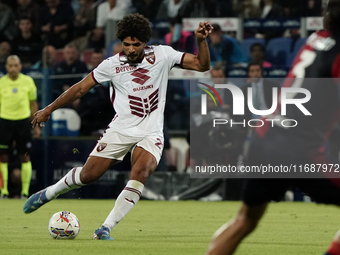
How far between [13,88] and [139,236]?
6.98 metres

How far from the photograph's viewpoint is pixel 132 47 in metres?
7.27

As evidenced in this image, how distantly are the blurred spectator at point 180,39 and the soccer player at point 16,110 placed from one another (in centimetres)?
291

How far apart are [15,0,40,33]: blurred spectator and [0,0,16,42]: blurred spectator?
15cm

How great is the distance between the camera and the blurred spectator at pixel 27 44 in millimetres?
15953

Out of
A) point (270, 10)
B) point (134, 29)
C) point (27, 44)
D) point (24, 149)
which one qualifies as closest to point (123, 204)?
point (134, 29)

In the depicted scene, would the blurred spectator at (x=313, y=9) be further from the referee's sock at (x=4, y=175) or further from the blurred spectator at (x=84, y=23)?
the referee's sock at (x=4, y=175)

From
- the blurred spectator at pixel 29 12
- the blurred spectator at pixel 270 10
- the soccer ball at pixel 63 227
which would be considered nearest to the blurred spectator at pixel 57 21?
the blurred spectator at pixel 29 12

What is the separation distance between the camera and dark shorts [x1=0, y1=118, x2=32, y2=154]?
45.0 ft

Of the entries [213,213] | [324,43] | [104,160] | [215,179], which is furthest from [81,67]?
[324,43]

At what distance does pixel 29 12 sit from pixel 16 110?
378cm

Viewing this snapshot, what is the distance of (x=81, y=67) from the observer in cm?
1399

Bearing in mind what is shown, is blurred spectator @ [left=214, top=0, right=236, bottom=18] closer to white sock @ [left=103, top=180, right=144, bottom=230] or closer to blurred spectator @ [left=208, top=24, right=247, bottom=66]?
blurred spectator @ [left=208, top=24, right=247, bottom=66]

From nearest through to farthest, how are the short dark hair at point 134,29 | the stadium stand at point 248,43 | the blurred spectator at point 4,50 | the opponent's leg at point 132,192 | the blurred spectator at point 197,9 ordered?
1. the opponent's leg at point 132,192
2. the short dark hair at point 134,29
3. the stadium stand at point 248,43
4. the blurred spectator at point 197,9
5. the blurred spectator at point 4,50

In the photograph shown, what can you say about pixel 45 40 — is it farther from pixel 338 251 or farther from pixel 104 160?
pixel 338 251
